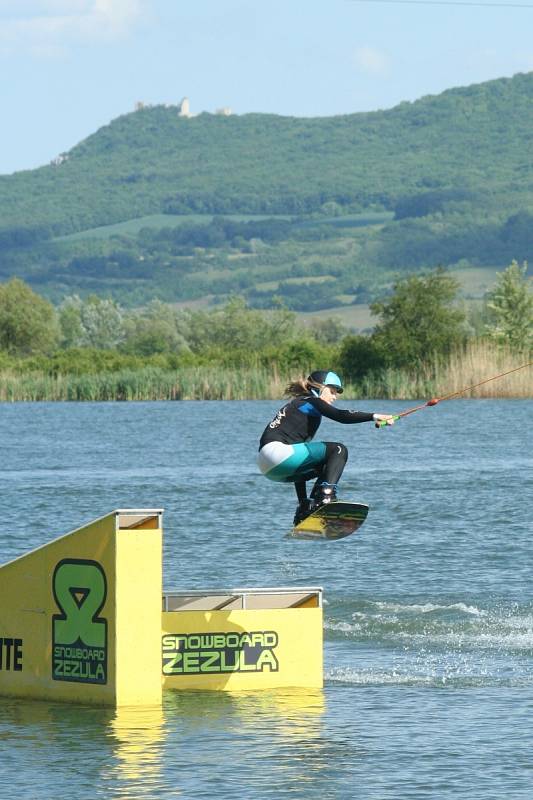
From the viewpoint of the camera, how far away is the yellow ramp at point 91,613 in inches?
493

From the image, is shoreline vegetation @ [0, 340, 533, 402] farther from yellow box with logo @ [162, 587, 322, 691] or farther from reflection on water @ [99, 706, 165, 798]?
reflection on water @ [99, 706, 165, 798]

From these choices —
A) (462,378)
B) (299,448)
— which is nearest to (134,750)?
(299,448)

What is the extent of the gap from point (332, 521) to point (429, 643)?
3.02 meters

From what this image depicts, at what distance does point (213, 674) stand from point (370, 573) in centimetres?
893

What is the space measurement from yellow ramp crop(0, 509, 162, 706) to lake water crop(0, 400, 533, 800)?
267 millimetres

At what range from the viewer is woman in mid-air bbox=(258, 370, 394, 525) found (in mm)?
14328

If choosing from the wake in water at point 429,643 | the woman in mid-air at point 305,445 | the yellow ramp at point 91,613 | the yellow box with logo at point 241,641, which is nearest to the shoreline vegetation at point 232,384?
the wake in water at point 429,643

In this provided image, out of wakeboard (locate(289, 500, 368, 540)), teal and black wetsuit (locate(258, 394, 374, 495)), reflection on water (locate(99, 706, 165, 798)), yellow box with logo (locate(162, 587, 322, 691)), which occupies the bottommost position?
reflection on water (locate(99, 706, 165, 798))

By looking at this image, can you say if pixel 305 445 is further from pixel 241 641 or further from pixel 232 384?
pixel 232 384

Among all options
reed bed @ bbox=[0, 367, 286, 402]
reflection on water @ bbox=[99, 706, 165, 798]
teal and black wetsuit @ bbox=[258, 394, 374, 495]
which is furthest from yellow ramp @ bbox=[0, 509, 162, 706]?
reed bed @ bbox=[0, 367, 286, 402]

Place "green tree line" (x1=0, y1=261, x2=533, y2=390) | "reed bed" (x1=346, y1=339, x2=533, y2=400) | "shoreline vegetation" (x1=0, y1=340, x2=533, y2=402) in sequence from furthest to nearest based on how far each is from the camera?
"green tree line" (x1=0, y1=261, x2=533, y2=390) < "shoreline vegetation" (x1=0, y1=340, x2=533, y2=402) < "reed bed" (x1=346, y1=339, x2=533, y2=400)

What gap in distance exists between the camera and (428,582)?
21750 mm

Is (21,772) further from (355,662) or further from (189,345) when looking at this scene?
(189,345)

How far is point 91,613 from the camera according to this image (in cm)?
1277
